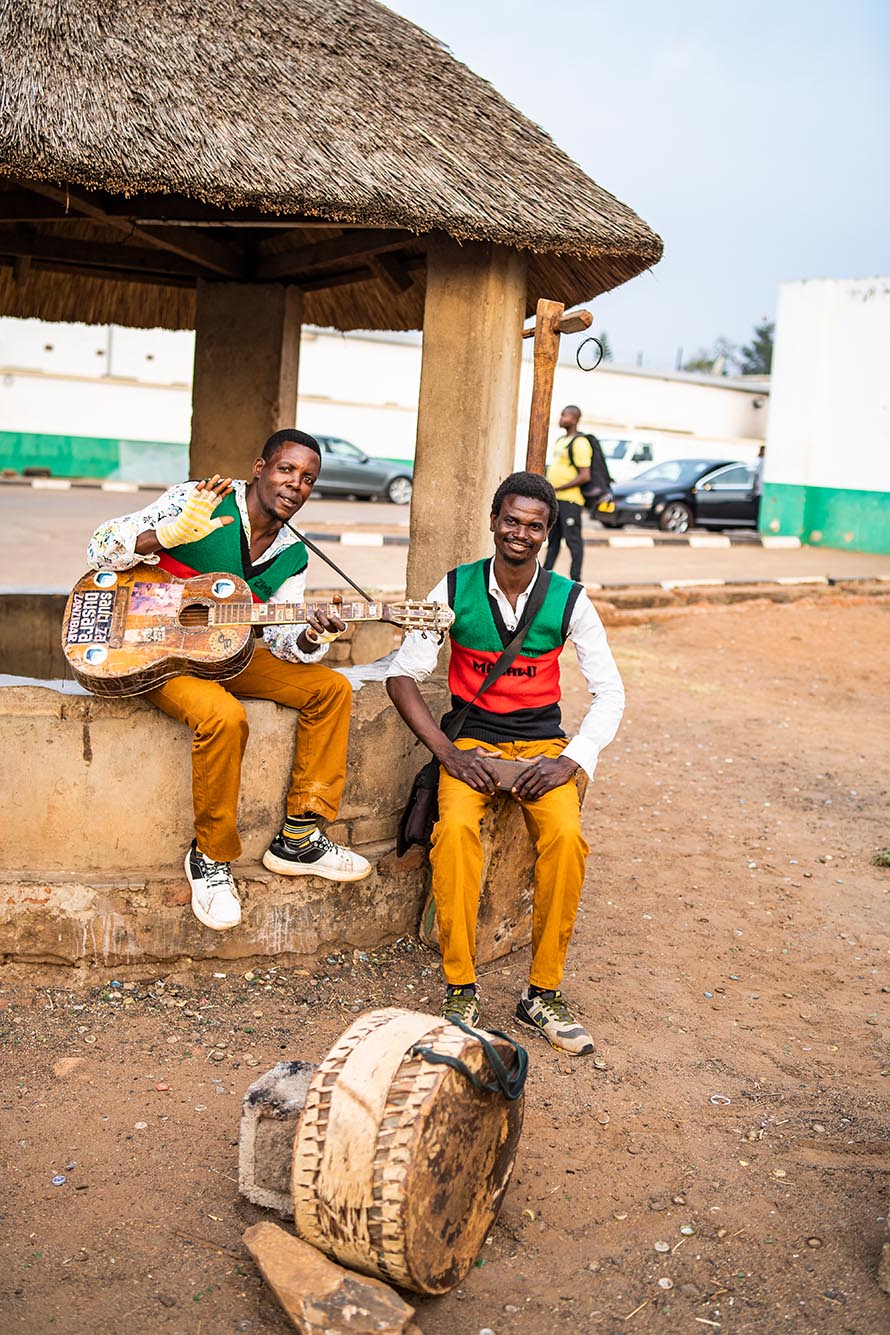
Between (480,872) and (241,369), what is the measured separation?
443 cm

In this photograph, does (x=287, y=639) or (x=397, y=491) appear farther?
(x=397, y=491)

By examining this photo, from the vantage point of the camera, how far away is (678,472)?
863 inches

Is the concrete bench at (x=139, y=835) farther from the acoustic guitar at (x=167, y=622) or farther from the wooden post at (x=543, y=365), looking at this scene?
the wooden post at (x=543, y=365)

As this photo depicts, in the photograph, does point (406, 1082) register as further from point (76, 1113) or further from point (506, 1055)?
point (76, 1113)

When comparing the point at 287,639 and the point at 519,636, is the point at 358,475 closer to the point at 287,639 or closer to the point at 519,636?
the point at 287,639

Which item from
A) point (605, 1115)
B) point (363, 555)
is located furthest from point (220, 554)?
point (363, 555)

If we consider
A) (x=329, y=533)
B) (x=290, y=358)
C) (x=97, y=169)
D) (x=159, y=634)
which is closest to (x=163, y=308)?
(x=290, y=358)

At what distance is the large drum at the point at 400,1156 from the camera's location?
8.71ft

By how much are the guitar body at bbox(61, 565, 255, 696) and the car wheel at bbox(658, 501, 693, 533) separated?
1788 centimetres

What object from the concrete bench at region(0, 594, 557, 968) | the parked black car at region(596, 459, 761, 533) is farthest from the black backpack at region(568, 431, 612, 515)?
the parked black car at region(596, 459, 761, 533)

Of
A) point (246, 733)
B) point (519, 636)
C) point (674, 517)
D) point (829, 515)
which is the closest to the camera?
point (246, 733)

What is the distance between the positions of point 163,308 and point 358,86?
3387 millimetres

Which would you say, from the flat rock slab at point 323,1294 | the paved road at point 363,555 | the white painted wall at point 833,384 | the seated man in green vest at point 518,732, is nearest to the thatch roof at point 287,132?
the seated man in green vest at point 518,732

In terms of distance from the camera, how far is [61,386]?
25.6 meters
